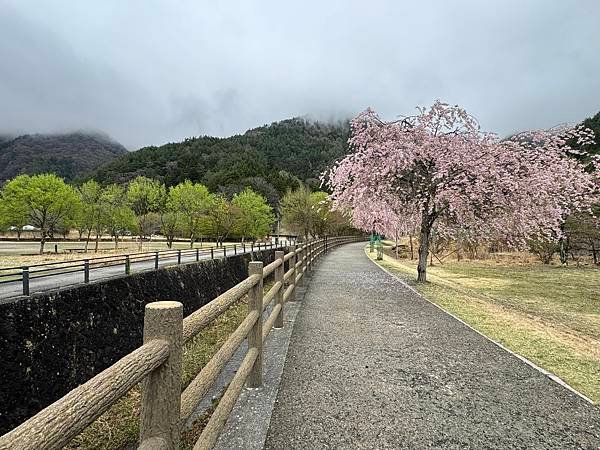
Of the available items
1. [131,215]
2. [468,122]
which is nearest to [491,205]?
[468,122]

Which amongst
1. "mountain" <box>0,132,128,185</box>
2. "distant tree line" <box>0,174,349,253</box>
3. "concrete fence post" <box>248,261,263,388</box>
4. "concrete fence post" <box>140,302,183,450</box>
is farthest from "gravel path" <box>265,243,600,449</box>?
"mountain" <box>0,132,128,185</box>

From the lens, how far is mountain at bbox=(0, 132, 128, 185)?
371 feet

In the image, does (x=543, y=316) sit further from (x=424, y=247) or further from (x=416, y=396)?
(x=416, y=396)

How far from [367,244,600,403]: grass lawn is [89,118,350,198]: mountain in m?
60.7

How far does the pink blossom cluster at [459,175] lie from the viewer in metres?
12.5

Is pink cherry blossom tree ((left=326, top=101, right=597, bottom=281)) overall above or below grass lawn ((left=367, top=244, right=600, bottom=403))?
above

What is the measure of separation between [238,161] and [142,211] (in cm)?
4320

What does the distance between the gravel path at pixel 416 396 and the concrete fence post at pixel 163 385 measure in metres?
1.60

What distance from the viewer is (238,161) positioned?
91.6 meters

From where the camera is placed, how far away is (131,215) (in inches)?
1791

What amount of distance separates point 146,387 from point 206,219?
5175 centimetres

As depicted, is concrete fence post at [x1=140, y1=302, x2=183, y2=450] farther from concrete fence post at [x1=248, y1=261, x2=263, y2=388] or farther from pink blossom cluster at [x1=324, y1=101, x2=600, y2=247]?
pink blossom cluster at [x1=324, y1=101, x2=600, y2=247]

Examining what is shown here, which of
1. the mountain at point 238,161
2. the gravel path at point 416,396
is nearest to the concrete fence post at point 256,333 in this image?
the gravel path at point 416,396

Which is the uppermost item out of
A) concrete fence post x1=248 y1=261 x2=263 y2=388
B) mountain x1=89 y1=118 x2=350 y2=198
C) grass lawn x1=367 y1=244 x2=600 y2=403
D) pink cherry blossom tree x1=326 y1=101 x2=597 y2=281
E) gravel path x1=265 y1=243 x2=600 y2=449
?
mountain x1=89 y1=118 x2=350 y2=198
